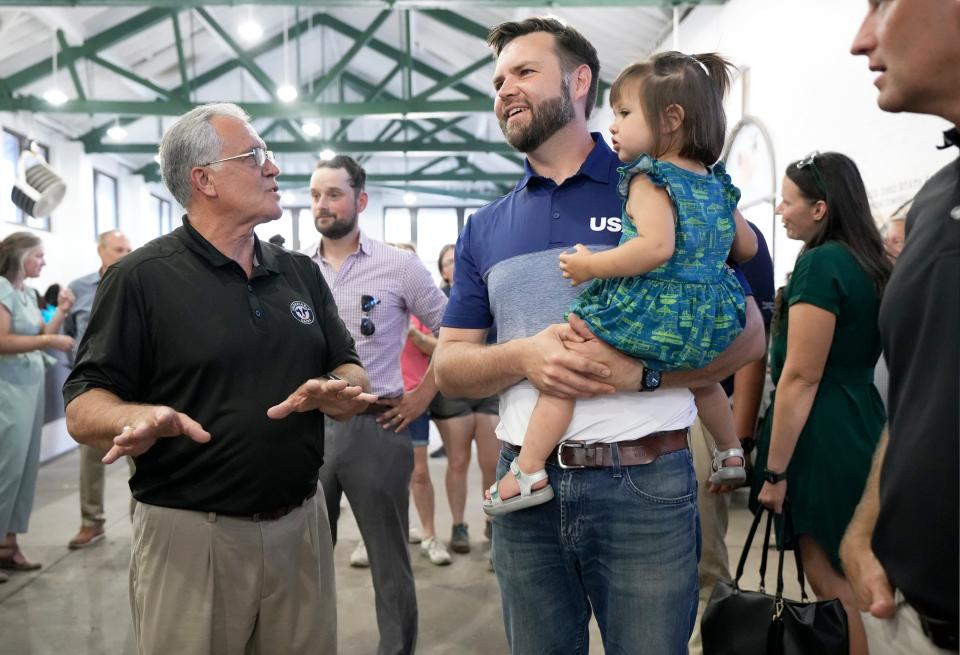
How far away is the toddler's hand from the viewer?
5.28 feet

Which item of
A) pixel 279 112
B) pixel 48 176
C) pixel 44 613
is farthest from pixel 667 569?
pixel 279 112

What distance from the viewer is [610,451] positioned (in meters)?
1.65

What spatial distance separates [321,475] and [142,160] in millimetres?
16888

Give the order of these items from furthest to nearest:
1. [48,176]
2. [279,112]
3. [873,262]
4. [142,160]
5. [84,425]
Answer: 1. [142,160]
2. [279,112]
3. [48,176]
4. [873,262]
5. [84,425]

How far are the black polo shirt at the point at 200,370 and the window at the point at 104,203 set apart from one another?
1506 centimetres

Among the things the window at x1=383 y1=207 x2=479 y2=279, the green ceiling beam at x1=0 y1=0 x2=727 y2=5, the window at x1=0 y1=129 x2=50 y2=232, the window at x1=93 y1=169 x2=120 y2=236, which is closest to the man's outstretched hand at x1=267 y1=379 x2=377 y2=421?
the green ceiling beam at x1=0 y1=0 x2=727 y2=5

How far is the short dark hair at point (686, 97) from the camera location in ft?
5.47

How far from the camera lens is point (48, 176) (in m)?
8.15

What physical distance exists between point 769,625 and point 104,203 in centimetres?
1721

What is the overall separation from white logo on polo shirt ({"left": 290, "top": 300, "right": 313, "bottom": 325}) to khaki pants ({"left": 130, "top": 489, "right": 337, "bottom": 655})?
0.53 m

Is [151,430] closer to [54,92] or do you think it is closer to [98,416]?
[98,416]

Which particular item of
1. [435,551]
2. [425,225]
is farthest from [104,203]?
[435,551]

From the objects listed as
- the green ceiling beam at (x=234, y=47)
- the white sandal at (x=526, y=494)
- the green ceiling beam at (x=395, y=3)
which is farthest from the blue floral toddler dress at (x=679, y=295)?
the green ceiling beam at (x=234, y=47)

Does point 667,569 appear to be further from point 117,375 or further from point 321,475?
point 321,475
